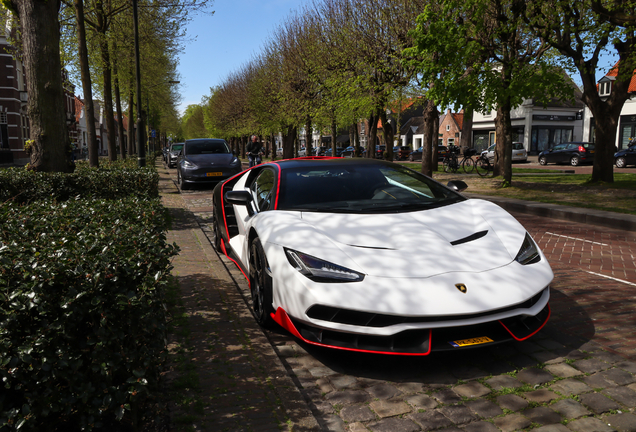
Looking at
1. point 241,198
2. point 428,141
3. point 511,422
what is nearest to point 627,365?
point 511,422

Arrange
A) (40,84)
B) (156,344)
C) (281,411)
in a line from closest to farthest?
(156,344), (281,411), (40,84)

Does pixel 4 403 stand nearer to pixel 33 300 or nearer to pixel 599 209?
pixel 33 300

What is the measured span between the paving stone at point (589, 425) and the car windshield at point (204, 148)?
15.9 metres

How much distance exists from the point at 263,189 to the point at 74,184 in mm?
5026

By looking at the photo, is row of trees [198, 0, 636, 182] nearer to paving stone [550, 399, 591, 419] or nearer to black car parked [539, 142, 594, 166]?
paving stone [550, 399, 591, 419]

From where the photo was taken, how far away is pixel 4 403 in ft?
7.09

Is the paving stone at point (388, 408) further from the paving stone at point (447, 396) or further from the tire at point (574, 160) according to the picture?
the tire at point (574, 160)

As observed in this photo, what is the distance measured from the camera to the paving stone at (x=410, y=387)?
309cm

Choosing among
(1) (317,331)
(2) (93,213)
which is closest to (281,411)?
(1) (317,331)

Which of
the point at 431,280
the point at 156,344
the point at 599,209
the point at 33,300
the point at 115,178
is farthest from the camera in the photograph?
the point at 599,209

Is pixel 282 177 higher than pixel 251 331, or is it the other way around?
pixel 282 177

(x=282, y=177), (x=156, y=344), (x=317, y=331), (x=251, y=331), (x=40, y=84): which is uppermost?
(x=40, y=84)

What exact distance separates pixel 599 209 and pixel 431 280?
9.14 m

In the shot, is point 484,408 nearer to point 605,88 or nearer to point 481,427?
point 481,427
